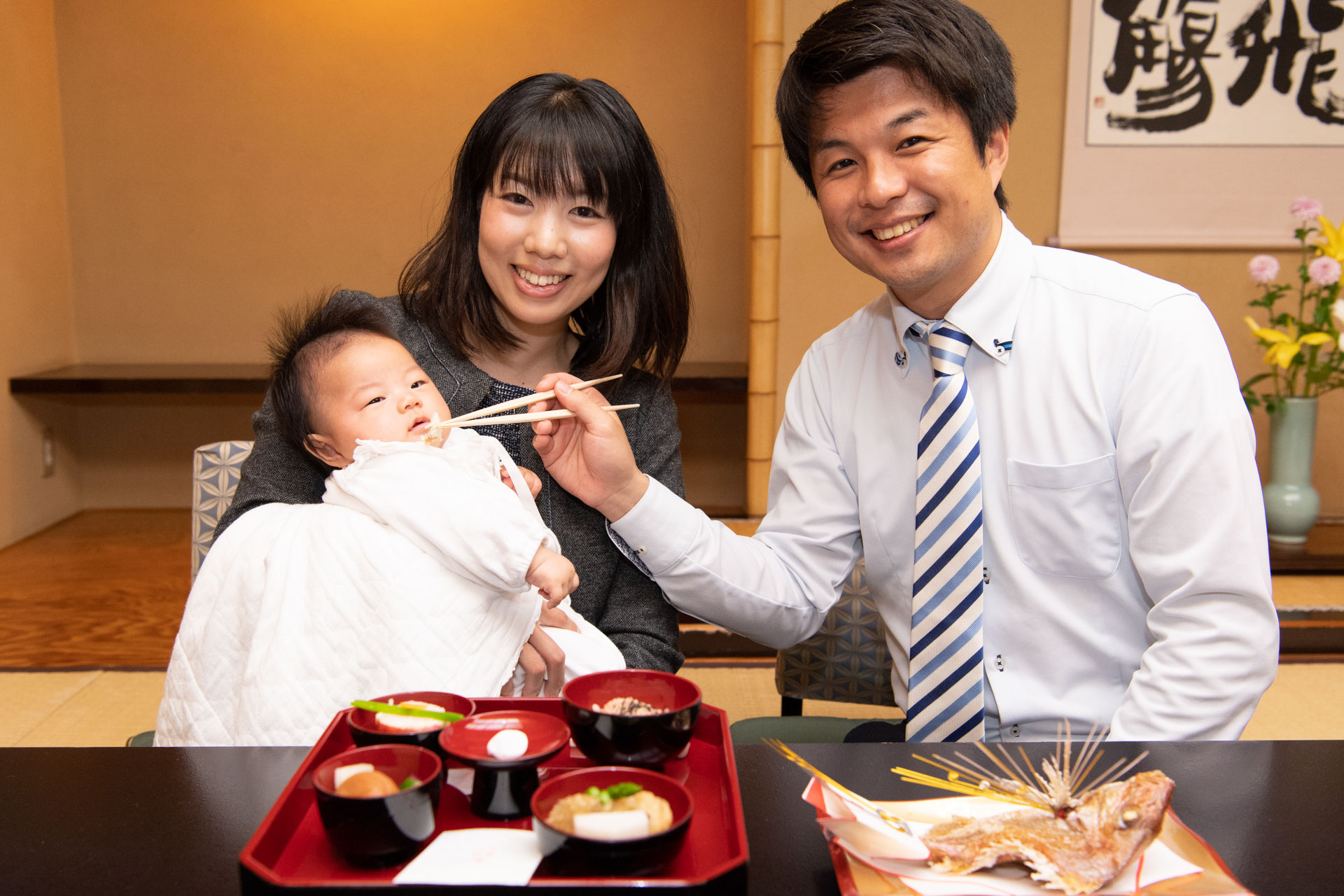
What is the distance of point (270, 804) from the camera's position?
0.85 metres

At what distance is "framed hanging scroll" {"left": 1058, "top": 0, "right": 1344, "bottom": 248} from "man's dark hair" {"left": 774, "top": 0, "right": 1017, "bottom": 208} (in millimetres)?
2831

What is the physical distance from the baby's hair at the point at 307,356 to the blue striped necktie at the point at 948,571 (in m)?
0.82

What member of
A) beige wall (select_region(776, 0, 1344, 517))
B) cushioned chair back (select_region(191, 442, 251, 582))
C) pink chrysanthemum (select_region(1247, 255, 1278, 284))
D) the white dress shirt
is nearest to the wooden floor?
cushioned chair back (select_region(191, 442, 251, 582))

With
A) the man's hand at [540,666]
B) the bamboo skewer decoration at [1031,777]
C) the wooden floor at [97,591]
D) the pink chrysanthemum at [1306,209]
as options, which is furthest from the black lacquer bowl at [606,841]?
the pink chrysanthemum at [1306,209]

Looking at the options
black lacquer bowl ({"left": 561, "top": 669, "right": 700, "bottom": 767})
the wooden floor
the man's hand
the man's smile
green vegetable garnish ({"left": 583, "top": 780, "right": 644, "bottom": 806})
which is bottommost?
the wooden floor

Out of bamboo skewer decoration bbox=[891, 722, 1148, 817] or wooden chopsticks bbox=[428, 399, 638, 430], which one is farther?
wooden chopsticks bbox=[428, 399, 638, 430]

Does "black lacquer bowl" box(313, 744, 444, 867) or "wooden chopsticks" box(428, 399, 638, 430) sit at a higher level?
"wooden chopsticks" box(428, 399, 638, 430)

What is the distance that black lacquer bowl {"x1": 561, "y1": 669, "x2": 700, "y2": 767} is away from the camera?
75 cm

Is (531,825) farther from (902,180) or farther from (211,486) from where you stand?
(211,486)

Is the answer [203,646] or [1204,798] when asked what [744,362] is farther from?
[1204,798]

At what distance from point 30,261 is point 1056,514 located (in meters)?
4.58

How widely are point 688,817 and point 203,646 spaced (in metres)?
0.91

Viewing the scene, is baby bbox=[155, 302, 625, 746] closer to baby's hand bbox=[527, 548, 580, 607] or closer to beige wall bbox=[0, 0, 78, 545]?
baby's hand bbox=[527, 548, 580, 607]

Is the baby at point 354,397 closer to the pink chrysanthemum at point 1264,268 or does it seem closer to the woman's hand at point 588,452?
the woman's hand at point 588,452
